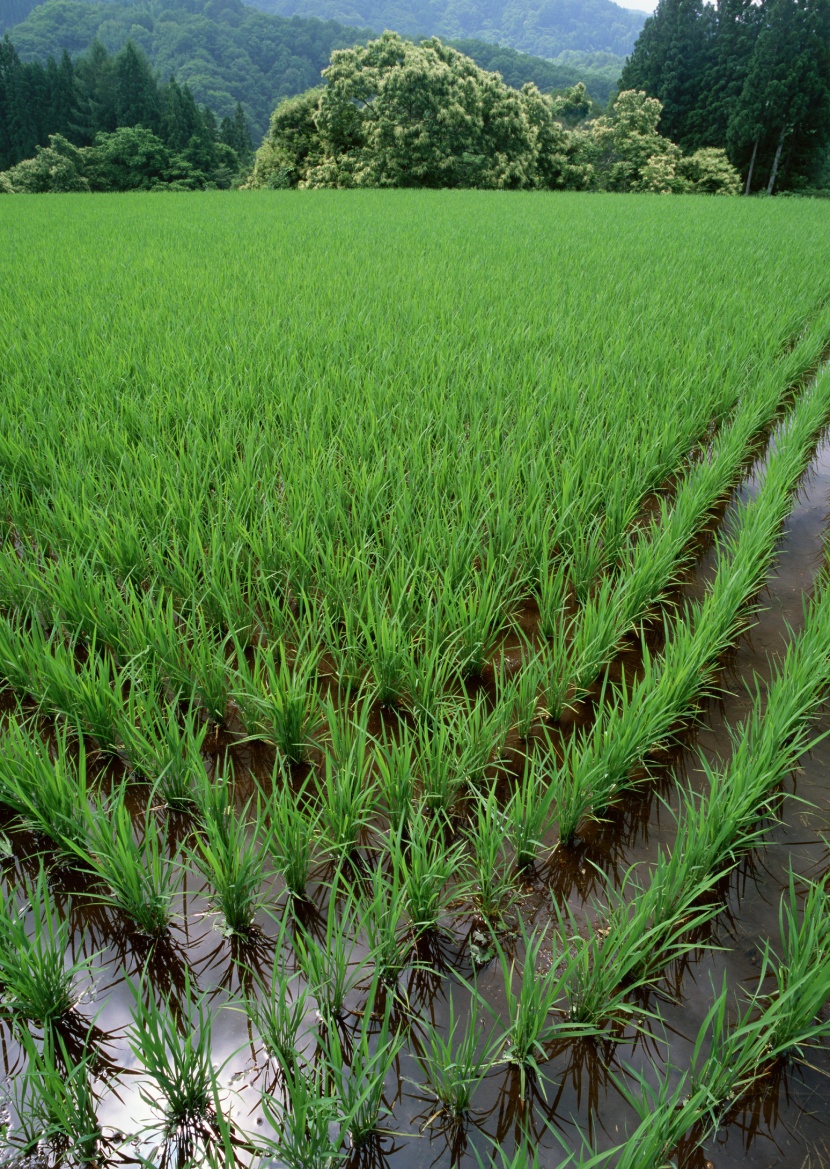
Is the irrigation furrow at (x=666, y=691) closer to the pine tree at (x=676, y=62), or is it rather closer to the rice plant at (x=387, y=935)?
the rice plant at (x=387, y=935)

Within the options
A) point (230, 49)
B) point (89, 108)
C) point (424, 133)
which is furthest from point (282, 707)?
point (230, 49)

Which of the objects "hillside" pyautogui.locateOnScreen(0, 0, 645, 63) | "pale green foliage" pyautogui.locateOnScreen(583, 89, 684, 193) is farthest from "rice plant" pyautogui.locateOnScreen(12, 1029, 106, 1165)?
"hillside" pyautogui.locateOnScreen(0, 0, 645, 63)

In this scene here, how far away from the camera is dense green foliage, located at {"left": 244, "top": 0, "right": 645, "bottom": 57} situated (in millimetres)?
128500

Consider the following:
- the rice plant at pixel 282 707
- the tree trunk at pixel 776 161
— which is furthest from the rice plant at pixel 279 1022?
the tree trunk at pixel 776 161

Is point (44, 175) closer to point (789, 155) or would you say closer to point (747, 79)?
point (747, 79)

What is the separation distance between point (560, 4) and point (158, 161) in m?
178

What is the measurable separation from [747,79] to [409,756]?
30.7 meters

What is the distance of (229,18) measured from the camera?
64.2 m

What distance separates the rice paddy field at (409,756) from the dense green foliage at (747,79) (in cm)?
2703

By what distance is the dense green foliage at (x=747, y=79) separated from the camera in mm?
23750

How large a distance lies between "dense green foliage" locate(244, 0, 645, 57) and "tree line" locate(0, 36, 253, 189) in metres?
121

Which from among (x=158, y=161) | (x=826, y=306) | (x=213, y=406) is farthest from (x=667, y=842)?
(x=158, y=161)

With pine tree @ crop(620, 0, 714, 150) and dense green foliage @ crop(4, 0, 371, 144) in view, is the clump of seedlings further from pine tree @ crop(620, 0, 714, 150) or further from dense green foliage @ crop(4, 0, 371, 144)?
dense green foliage @ crop(4, 0, 371, 144)

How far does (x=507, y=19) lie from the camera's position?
5743 inches
